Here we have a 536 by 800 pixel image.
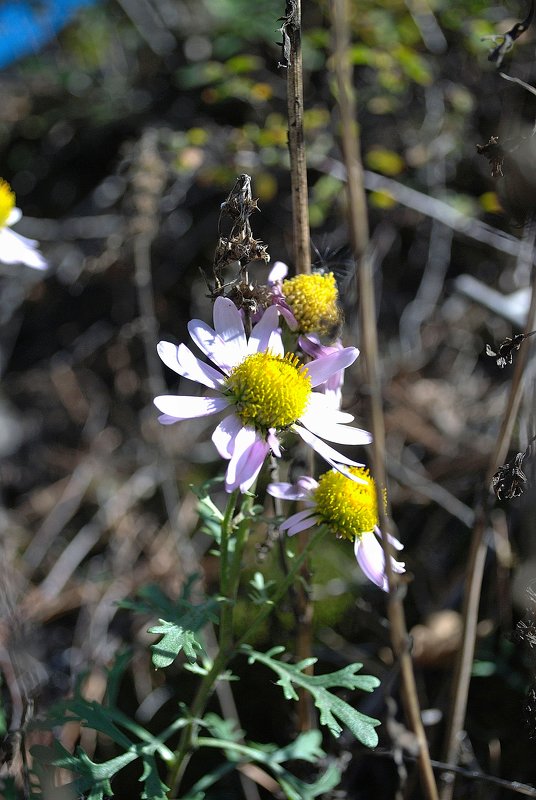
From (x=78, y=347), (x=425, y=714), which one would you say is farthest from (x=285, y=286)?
(x=78, y=347)

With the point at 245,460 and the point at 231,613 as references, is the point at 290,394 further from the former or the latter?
the point at 231,613

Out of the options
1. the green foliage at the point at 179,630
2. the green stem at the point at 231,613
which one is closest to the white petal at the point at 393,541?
the green stem at the point at 231,613

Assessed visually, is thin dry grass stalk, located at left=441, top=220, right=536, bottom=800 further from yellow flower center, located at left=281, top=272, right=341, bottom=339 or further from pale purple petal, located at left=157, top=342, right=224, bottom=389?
pale purple petal, located at left=157, top=342, right=224, bottom=389

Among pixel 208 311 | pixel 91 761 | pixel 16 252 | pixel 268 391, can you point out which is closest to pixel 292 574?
pixel 268 391

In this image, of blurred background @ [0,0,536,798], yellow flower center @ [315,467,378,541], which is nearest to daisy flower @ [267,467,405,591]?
yellow flower center @ [315,467,378,541]

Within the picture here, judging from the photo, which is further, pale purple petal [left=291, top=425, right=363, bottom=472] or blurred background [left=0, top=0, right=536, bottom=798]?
blurred background [left=0, top=0, right=536, bottom=798]

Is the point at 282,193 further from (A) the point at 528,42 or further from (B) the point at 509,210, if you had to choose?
(B) the point at 509,210
